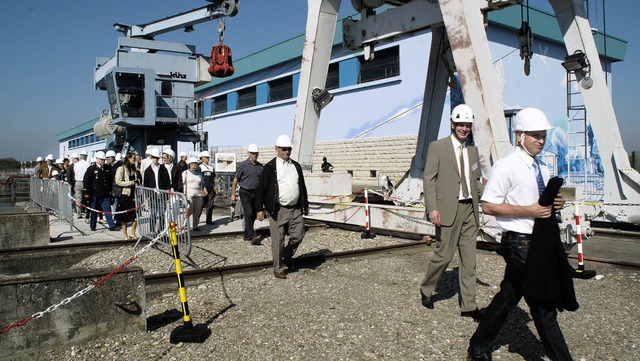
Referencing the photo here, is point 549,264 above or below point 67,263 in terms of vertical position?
above

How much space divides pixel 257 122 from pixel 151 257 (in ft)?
107

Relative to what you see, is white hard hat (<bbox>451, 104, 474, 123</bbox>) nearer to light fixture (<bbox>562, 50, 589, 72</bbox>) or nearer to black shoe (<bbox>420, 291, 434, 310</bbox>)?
black shoe (<bbox>420, 291, 434, 310</bbox>)

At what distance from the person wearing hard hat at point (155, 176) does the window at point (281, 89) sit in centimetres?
2732

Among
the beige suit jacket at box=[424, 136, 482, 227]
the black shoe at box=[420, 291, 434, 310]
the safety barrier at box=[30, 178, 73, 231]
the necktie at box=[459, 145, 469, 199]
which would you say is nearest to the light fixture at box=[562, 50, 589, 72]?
the beige suit jacket at box=[424, 136, 482, 227]

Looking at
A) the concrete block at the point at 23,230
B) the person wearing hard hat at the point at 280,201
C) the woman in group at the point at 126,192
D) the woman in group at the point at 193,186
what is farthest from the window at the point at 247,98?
the person wearing hard hat at the point at 280,201

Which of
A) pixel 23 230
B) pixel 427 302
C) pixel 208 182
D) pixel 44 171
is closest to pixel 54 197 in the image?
pixel 23 230

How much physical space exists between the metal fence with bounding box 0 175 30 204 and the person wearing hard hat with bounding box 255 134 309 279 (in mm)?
15864

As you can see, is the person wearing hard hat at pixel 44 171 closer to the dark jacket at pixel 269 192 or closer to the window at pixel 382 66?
the dark jacket at pixel 269 192

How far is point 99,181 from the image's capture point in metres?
11.9

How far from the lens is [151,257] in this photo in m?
8.47

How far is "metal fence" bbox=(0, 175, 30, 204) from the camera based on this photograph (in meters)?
18.6

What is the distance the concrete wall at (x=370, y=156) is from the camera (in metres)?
25.3

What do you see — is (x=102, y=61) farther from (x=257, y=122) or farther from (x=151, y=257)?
(x=151, y=257)

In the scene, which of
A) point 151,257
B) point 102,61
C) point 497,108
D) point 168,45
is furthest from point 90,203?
point 102,61
